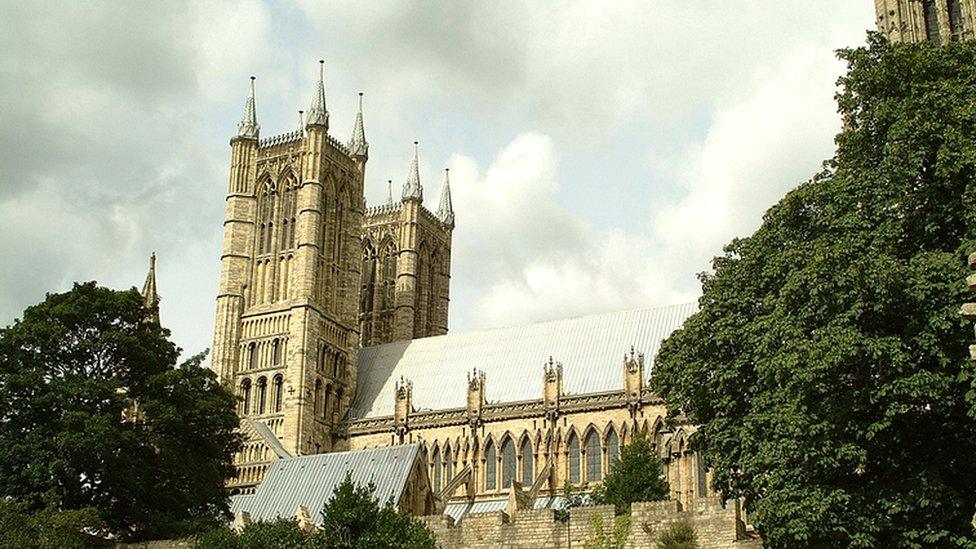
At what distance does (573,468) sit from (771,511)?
32.2 meters

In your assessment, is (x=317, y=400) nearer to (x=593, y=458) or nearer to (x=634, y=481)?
(x=593, y=458)

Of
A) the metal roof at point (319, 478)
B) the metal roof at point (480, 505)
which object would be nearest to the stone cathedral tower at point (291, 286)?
the metal roof at point (480, 505)

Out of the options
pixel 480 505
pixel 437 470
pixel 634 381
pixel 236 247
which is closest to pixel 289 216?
pixel 236 247

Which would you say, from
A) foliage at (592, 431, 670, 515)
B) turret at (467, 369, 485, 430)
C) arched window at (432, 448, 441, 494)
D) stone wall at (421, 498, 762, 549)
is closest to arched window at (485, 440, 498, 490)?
turret at (467, 369, 485, 430)

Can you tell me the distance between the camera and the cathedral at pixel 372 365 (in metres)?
58.1

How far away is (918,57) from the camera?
97.2ft

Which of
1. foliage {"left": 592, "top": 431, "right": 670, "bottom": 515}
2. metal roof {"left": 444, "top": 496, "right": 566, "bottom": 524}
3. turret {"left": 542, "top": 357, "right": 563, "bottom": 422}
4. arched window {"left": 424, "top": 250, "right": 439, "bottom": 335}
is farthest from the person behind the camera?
arched window {"left": 424, "top": 250, "right": 439, "bottom": 335}

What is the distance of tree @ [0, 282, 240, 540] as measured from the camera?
36344 mm

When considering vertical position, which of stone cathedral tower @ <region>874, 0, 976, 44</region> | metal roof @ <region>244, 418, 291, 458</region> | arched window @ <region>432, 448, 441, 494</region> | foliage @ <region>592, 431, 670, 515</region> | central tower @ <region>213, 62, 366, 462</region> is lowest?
foliage @ <region>592, 431, 670, 515</region>

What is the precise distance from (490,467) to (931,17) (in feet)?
101

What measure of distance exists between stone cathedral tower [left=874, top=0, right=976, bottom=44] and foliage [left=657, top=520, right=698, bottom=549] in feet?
126

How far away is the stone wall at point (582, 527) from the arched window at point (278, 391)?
3643 centimetres

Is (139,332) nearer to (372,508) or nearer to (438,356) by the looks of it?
(372,508)

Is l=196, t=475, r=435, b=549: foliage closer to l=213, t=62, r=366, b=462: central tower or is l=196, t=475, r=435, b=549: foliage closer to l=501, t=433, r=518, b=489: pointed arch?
l=501, t=433, r=518, b=489: pointed arch
